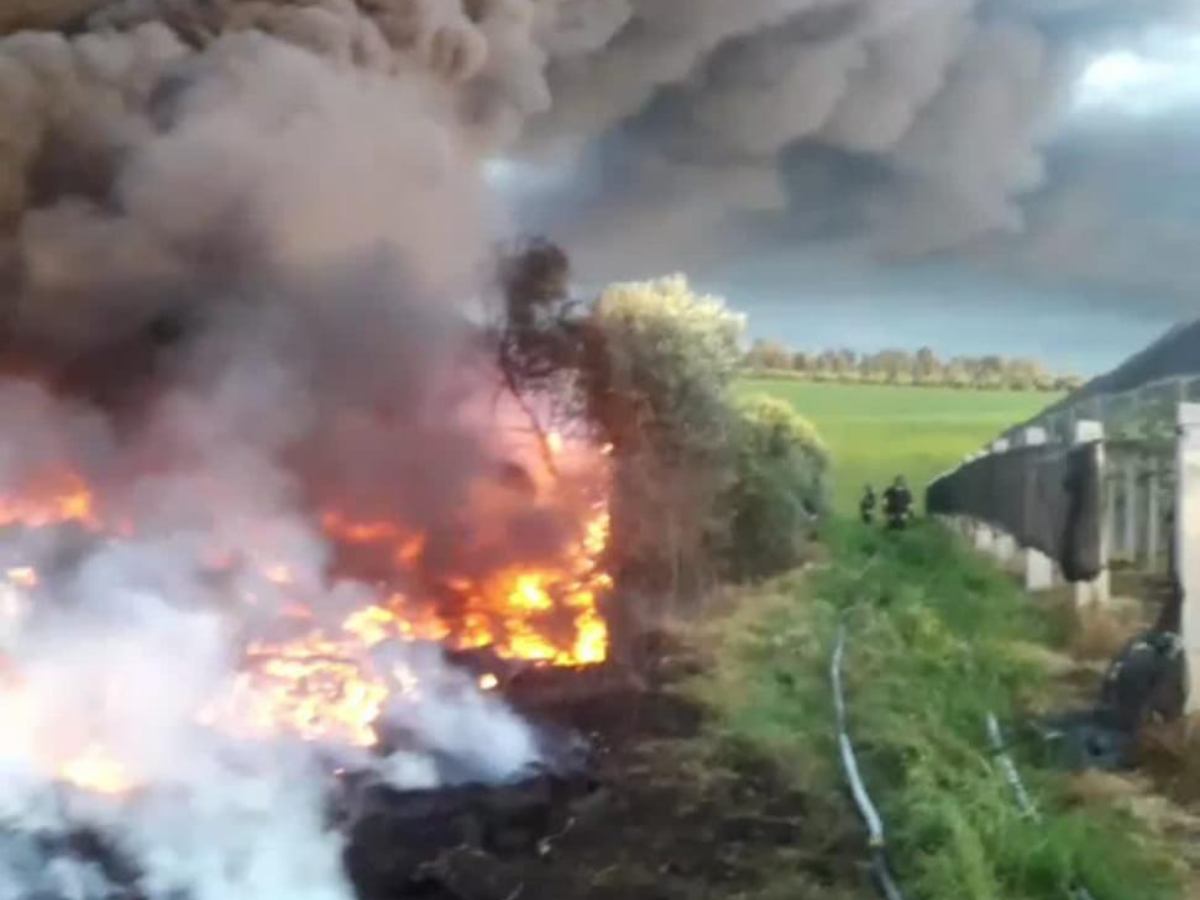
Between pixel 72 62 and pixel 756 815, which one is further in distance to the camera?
pixel 72 62

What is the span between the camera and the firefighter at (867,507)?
4.65 meters

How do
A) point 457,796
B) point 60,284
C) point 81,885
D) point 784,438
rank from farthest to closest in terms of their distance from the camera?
1. point 60,284
2. point 784,438
3. point 457,796
4. point 81,885

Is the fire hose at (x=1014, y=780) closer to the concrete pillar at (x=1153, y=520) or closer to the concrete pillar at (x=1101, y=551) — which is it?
the concrete pillar at (x=1101, y=551)

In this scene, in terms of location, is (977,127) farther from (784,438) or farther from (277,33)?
(277,33)

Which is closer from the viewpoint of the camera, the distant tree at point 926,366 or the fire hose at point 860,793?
the fire hose at point 860,793

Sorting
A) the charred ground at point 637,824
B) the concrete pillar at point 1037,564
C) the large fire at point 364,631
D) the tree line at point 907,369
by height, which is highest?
the tree line at point 907,369

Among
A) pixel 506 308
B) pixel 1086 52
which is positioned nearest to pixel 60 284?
pixel 506 308

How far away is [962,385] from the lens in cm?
458

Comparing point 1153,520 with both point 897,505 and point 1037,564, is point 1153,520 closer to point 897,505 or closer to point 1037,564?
point 1037,564

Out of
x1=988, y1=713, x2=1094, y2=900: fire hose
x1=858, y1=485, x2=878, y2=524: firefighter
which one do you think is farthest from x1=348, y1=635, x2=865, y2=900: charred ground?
x1=858, y1=485, x2=878, y2=524: firefighter

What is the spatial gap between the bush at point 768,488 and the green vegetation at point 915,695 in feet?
0.35

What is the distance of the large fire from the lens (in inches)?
178

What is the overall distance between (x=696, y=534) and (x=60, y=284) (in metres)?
2.10

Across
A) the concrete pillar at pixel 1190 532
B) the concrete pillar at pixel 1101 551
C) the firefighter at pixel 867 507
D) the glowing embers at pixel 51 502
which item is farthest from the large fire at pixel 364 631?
the concrete pillar at pixel 1190 532
